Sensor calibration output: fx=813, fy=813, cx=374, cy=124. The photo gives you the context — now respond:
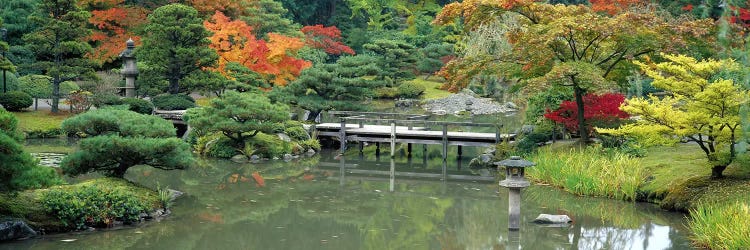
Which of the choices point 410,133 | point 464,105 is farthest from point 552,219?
point 464,105

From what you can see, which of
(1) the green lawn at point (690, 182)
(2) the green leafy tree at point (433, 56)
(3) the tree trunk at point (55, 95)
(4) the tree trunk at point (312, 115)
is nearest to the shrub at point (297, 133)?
(4) the tree trunk at point (312, 115)

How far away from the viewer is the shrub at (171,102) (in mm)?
25859

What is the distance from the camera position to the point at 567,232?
12.7 m

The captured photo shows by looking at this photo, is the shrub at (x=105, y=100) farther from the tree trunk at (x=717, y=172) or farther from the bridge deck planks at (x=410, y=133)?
the tree trunk at (x=717, y=172)

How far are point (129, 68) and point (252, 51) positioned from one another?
456cm

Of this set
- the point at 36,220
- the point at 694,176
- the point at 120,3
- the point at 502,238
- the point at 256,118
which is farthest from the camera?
the point at 120,3

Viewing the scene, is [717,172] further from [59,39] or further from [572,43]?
[59,39]

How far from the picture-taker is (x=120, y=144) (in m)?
12.9

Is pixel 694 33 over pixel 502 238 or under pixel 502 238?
over

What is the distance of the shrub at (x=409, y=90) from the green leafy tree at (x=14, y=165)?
2753 centimetres

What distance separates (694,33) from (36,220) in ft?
42.2

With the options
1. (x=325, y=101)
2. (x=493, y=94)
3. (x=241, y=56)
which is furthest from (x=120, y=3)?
(x=493, y=94)

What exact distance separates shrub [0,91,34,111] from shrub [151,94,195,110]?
3.77 meters

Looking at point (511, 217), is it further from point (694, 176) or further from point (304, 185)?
point (304, 185)
